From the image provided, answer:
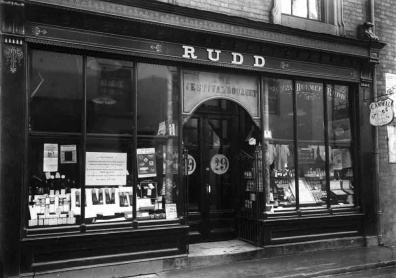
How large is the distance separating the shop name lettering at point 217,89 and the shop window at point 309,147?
1.52 ft

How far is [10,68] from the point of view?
588cm

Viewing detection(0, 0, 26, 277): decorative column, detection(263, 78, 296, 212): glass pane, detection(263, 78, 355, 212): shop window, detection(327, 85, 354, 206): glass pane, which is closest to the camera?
detection(0, 0, 26, 277): decorative column

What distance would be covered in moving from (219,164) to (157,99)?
2382 millimetres

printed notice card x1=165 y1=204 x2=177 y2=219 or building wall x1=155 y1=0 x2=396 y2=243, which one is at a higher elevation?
building wall x1=155 y1=0 x2=396 y2=243

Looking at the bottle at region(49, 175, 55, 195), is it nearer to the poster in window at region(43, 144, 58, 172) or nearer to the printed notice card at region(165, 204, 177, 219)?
the poster in window at region(43, 144, 58, 172)

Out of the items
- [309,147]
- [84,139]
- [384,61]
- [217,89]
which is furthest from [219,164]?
[384,61]

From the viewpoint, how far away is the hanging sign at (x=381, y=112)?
8.38 meters

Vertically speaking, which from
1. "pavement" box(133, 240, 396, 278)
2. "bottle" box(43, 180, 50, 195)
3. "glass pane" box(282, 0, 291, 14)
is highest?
"glass pane" box(282, 0, 291, 14)

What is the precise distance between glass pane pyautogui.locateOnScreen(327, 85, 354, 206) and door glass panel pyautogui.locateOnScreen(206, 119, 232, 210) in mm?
2491

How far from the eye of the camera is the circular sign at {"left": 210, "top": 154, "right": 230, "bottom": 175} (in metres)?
8.62

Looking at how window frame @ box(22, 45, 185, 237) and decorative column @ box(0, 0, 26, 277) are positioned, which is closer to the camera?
decorative column @ box(0, 0, 26, 277)

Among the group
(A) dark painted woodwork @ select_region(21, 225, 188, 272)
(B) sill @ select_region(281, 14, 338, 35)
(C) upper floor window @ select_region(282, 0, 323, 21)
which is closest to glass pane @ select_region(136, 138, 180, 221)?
(A) dark painted woodwork @ select_region(21, 225, 188, 272)

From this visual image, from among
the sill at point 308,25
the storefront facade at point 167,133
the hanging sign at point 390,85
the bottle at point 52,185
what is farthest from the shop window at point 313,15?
the bottle at point 52,185

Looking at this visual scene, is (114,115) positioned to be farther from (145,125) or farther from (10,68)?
(10,68)
